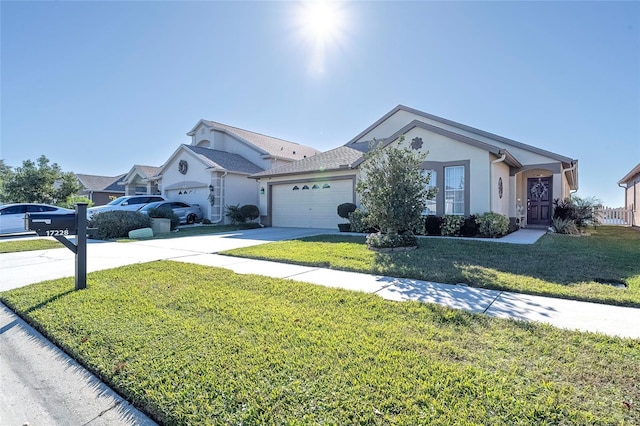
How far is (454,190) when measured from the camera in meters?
12.5

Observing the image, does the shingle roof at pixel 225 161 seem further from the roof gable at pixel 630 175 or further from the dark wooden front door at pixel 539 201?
the roof gable at pixel 630 175

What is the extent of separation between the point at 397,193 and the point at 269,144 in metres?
19.1

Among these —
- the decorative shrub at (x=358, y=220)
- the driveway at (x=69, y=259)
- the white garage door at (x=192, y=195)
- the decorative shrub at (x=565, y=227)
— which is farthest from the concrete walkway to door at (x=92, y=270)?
the white garage door at (x=192, y=195)

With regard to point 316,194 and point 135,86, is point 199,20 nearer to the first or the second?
point 135,86

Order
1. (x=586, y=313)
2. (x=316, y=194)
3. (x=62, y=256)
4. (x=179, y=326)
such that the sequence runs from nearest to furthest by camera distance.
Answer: (x=179, y=326)
(x=586, y=313)
(x=62, y=256)
(x=316, y=194)

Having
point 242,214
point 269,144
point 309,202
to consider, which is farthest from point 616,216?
point 269,144

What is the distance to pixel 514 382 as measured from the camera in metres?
2.44

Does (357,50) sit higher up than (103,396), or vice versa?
(357,50)

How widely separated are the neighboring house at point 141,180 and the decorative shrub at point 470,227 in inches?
908

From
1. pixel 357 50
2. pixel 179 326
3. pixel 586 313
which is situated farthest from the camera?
pixel 357 50

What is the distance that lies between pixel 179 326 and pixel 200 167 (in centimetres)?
1892

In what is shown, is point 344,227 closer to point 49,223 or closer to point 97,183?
point 49,223

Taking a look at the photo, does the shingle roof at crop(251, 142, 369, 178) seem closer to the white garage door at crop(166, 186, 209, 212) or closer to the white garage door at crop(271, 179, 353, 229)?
the white garage door at crop(271, 179, 353, 229)

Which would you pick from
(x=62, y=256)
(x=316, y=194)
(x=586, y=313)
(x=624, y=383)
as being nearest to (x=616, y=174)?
(x=316, y=194)
